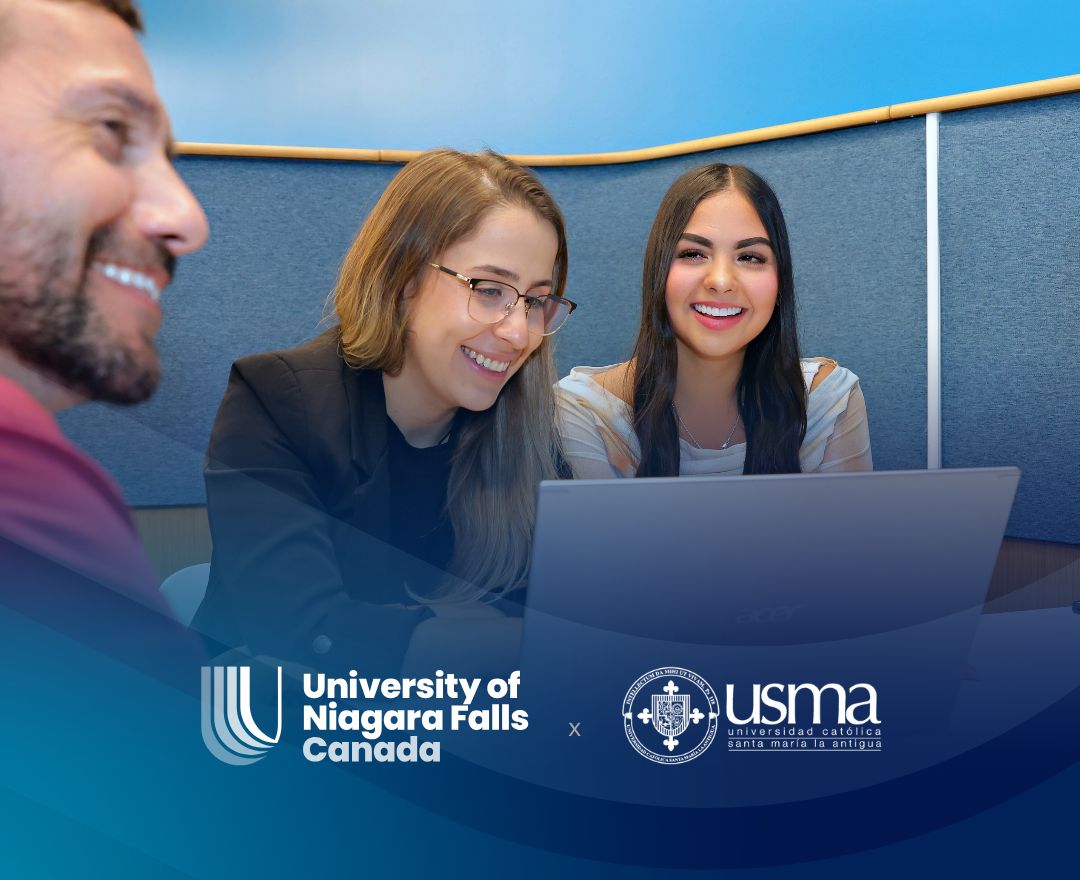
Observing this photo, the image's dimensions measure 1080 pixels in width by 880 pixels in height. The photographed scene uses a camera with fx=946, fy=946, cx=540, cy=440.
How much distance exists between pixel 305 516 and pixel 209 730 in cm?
47

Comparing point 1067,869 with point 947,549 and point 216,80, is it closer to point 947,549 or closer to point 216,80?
point 947,549

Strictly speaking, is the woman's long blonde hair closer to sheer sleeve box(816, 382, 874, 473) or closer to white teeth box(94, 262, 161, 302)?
sheer sleeve box(816, 382, 874, 473)

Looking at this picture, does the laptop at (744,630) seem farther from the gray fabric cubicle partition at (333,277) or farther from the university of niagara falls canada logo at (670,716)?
the gray fabric cubicle partition at (333,277)

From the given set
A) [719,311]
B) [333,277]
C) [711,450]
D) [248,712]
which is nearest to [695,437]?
[711,450]

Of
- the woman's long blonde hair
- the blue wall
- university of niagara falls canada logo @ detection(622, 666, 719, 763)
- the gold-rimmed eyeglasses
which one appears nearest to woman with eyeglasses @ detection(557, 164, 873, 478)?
the woman's long blonde hair

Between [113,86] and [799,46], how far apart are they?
5.76ft

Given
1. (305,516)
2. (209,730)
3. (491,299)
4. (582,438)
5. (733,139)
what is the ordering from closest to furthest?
(209,730), (305,516), (491,299), (582,438), (733,139)

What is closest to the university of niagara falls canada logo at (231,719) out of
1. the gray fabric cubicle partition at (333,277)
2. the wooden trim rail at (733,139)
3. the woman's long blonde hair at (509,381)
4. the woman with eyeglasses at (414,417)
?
the woman with eyeglasses at (414,417)

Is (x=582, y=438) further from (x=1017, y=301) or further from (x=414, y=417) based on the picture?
(x=1017, y=301)

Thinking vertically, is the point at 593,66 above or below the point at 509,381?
above

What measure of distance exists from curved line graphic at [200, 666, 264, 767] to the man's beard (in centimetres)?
14

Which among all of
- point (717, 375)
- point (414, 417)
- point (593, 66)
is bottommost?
point (414, 417)

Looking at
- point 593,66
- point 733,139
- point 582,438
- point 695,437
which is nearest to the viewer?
point 582,438

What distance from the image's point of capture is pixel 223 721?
454 millimetres
